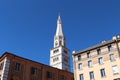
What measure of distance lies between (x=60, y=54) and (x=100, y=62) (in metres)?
60.8

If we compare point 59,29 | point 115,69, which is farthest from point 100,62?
point 59,29

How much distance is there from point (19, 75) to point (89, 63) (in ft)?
57.4

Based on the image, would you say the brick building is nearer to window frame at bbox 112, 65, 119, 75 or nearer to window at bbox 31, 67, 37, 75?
window at bbox 31, 67, 37, 75

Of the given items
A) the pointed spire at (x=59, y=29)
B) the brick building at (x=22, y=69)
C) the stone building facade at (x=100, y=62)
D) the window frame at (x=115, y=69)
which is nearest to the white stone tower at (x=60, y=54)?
the pointed spire at (x=59, y=29)

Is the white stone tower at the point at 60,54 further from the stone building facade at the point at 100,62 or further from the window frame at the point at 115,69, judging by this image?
the window frame at the point at 115,69

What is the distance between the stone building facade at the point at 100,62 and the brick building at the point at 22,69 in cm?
880

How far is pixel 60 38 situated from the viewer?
371 feet

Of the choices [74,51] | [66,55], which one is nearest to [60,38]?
[66,55]

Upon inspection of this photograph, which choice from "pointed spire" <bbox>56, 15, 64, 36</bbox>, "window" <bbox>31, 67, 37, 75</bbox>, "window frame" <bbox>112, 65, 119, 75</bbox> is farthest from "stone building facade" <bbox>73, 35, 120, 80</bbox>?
"pointed spire" <bbox>56, 15, 64, 36</bbox>

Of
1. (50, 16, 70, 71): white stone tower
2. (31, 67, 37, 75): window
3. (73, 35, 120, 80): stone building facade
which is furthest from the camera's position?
(50, 16, 70, 71): white stone tower

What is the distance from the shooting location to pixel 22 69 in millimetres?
45219

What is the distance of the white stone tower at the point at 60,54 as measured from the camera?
101812mm

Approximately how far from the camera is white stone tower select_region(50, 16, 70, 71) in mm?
101812

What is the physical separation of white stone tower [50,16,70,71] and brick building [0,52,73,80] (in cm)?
4826
